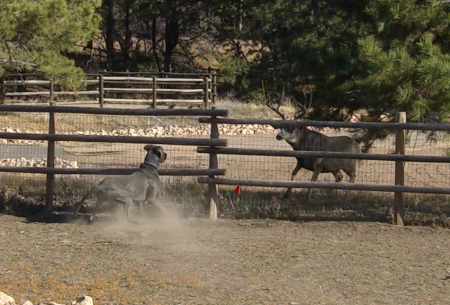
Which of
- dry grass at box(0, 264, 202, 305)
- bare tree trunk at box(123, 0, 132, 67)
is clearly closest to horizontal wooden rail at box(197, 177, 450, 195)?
dry grass at box(0, 264, 202, 305)

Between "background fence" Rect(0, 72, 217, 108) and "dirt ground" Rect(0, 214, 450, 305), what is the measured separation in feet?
62.6

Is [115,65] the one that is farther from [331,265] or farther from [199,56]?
[331,265]

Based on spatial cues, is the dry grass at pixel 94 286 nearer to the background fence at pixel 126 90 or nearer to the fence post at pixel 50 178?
the fence post at pixel 50 178

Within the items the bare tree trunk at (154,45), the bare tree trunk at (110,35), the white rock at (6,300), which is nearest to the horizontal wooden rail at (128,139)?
the white rock at (6,300)

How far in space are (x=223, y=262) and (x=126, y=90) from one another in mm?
24171

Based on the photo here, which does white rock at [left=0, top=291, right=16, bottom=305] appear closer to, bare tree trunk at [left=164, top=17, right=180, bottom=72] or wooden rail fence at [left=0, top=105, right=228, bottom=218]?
wooden rail fence at [left=0, top=105, right=228, bottom=218]

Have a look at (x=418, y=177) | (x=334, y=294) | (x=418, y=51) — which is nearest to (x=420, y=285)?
(x=334, y=294)

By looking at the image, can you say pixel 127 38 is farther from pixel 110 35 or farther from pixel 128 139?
pixel 128 139

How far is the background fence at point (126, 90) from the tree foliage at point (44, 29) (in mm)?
9712

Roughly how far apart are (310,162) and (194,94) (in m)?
21.7

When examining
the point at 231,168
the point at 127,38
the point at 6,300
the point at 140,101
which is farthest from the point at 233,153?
the point at 127,38

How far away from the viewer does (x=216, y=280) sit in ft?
25.6

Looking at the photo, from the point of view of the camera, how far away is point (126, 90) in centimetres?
3206

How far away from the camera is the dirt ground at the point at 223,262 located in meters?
7.26
